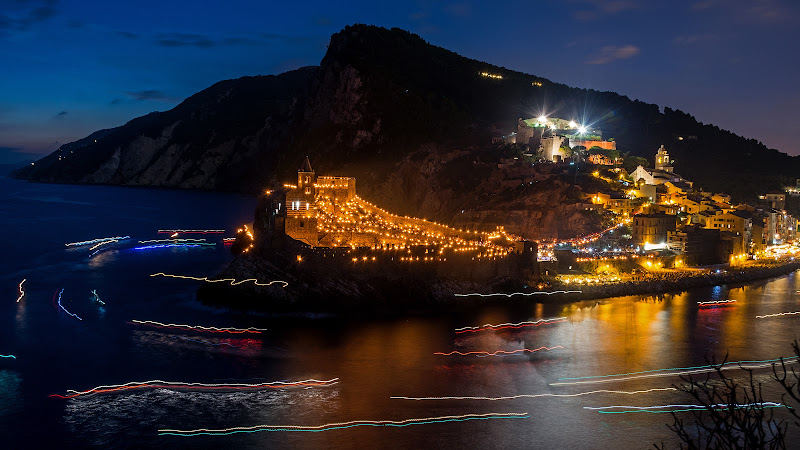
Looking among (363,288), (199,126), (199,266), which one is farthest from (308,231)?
(199,126)

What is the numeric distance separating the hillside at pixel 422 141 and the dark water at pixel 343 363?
16422mm

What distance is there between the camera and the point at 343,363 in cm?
2016

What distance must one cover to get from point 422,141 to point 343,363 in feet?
157

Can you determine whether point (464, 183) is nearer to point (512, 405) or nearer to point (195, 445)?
point (512, 405)

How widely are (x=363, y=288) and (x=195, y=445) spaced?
13.8 metres

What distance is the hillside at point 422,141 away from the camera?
166 feet

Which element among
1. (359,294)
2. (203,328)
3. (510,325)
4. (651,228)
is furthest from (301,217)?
(651,228)

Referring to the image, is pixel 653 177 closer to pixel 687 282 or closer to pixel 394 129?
pixel 687 282

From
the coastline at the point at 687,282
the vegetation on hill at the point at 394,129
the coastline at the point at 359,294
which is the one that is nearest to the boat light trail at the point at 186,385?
the coastline at the point at 359,294

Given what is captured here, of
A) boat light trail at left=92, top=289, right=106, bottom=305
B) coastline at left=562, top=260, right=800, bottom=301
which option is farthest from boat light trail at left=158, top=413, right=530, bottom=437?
coastline at left=562, top=260, right=800, bottom=301

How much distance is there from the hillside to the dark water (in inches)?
647

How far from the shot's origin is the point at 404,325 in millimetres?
24891

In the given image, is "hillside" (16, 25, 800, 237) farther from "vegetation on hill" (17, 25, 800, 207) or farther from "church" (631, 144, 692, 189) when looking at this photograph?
"church" (631, 144, 692, 189)

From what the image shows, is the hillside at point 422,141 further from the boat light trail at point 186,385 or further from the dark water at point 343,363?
the boat light trail at point 186,385
